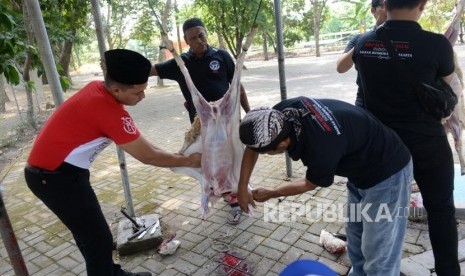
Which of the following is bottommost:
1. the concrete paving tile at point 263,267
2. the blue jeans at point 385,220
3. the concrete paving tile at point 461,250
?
the concrete paving tile at point 263,267

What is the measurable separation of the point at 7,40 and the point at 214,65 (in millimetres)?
1736

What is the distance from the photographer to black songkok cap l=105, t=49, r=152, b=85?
2039 mm

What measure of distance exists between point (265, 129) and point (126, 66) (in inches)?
37.0

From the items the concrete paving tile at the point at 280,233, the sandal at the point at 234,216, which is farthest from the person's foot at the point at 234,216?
the concrete paving tile at the point at 280,233

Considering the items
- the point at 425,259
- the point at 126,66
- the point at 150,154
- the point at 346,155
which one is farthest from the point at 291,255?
the point at 126,66

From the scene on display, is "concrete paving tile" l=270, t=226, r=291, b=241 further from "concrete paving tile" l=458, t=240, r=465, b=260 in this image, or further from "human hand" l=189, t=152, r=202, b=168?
"concrete paving tile" l=458, t=240, r=465, b=260

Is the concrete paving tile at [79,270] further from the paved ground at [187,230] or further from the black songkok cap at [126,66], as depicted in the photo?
the black songkok cap at [126,66]

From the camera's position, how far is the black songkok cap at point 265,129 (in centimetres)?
162

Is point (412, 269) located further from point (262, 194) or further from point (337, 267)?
point (262, 194)

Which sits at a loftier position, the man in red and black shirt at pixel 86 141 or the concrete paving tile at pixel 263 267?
the man in red and black shirt at pixel 86 141

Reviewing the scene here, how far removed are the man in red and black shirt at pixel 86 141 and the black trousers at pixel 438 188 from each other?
1.48 m

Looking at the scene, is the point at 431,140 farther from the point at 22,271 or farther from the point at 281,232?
the point at 22,271

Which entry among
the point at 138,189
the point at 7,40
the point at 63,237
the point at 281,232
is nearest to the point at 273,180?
the point at 281,232

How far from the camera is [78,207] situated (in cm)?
222
